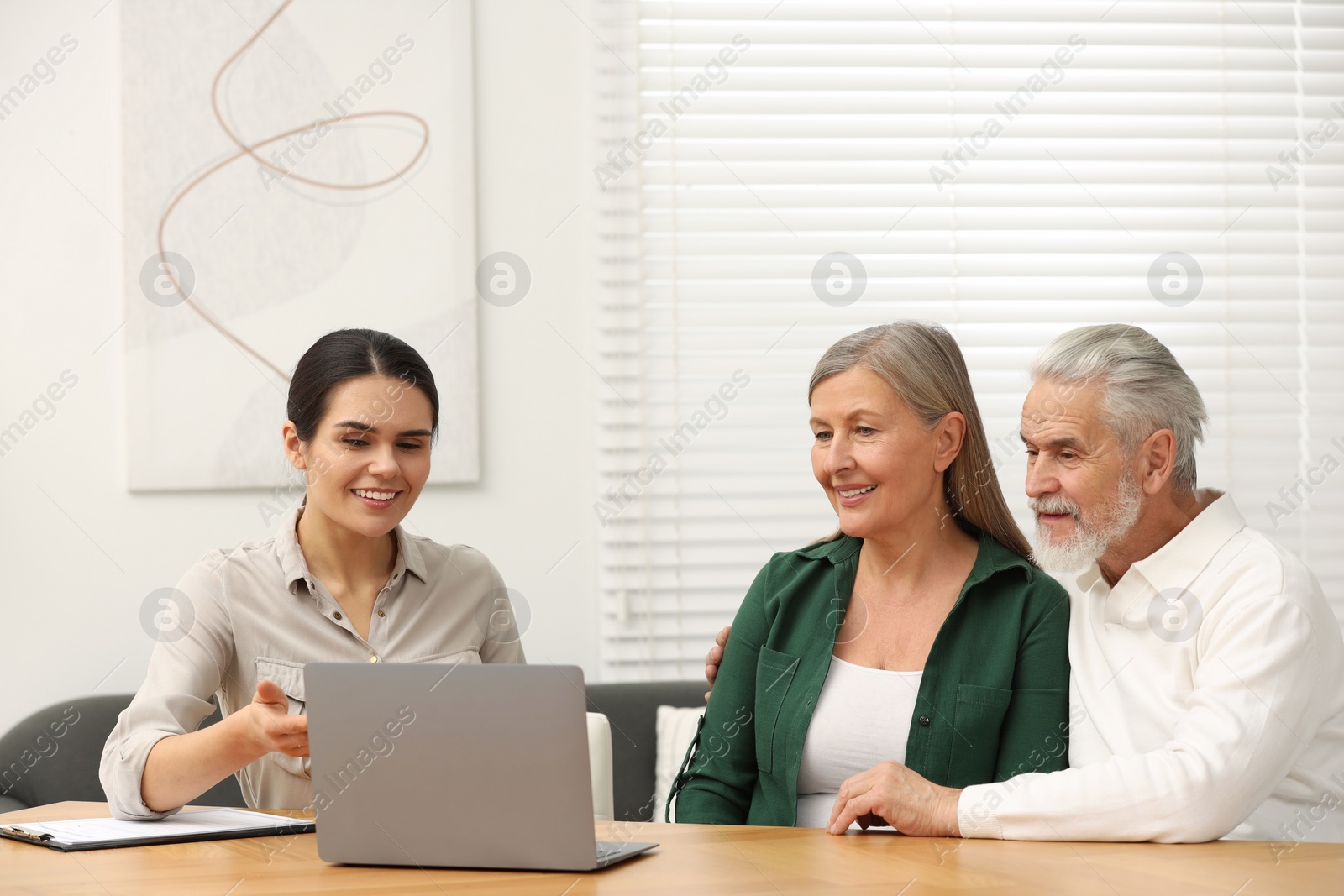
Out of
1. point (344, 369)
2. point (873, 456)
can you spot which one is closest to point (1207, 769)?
point (873, 456)

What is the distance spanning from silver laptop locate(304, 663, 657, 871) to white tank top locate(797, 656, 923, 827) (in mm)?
615

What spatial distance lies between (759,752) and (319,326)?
167cm

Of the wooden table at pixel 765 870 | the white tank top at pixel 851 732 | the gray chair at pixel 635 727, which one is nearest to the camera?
the wooden table at pixel 765 870

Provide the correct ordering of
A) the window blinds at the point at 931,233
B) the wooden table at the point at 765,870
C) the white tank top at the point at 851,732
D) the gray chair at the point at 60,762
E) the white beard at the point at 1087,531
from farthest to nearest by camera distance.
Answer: the window blinds at the point at 931,233 → the gray chair at the point at 60,762 → the white tank top at the point at 851,732 → the white beard at the point at 1087,531 → the wooden table at the point at 765,870

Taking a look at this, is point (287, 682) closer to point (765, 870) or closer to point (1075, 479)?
point (765, 870)

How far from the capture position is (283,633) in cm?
191

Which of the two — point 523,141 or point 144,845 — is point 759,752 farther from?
point 523,141

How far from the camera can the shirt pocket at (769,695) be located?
1.91 meters

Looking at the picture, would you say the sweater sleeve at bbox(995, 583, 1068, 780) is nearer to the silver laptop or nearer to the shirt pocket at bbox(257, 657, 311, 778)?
the silver laptop

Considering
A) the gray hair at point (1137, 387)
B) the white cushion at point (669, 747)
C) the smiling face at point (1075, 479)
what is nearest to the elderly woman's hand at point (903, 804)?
the smiling face at point (1075, 479)

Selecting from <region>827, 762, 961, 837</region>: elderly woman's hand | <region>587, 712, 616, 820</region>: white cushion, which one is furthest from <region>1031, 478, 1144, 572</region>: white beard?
<region>587, 712, 616, 820</region>: white cushion

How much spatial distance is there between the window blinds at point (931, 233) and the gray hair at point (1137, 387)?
1.27 metres

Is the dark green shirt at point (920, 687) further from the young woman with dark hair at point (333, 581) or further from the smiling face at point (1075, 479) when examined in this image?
the young woman with dark hair at point (333, 581)

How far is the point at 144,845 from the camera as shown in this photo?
149 cm
